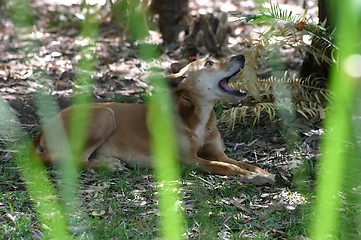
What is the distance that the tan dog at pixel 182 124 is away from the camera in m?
6.99

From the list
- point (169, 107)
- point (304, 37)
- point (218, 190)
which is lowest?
point (218, 190)

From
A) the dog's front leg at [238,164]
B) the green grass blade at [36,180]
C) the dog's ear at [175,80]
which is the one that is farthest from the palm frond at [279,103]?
the green grass blade at [36,180]

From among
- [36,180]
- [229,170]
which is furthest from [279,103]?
[36,180]

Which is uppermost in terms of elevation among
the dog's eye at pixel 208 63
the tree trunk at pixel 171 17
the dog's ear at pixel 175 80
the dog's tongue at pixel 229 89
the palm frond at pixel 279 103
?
the tree trunk at pixel 171 17

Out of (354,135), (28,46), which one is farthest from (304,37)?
(28,46)

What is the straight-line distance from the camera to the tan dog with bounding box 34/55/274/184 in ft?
22.9

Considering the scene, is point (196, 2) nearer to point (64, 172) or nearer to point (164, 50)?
point (164, 50)

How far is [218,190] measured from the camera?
6234 mm

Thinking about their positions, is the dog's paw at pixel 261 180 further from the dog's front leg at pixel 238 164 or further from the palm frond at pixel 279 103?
the palm frond at pixel 279 103

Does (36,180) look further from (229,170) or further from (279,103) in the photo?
(279,103)

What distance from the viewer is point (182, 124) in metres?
7.09

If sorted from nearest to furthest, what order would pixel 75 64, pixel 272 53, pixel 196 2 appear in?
pixel 272 53 < pixel 75 64 < pixel 196 2

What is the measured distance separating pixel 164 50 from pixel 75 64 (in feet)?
3.91

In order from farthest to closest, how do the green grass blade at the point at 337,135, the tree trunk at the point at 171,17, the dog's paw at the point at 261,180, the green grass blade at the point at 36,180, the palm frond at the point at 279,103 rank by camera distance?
the tree trunk at the point at 171,17, the palm frond at the point at 279,103, the dog's paw at the point at 261,180, the green grass blade at the point at 337,135, the green grass blade at the point at 36,180
